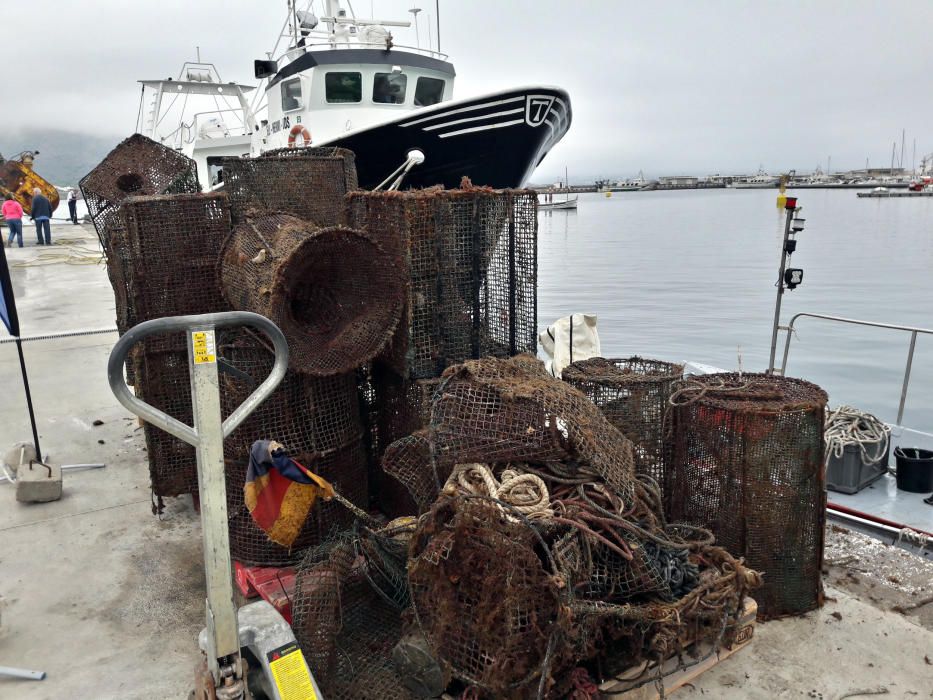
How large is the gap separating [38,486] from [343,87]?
9.53 metres

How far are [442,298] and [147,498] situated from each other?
259cm

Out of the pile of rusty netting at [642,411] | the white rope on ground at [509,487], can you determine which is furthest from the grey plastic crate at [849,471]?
the white rope on ground at [509,487]

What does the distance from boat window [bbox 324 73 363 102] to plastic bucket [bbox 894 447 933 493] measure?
1037 cm

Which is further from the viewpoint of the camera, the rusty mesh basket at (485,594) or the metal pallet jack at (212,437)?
the rusty mesh basket at (485,594)

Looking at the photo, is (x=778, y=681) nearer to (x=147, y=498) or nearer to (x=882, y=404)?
(x=147, y=498)

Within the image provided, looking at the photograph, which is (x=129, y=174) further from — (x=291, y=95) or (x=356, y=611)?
(x=291, y=95)

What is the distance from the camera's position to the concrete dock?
3084 millimetres

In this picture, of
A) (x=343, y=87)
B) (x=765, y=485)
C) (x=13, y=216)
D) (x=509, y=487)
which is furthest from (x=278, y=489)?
(x=13, y=216)

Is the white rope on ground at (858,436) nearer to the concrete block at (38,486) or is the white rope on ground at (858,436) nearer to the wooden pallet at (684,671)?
the wooden pallet at (684,671)

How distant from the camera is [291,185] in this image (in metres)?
4.38

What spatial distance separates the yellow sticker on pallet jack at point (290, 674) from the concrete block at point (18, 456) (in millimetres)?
3610

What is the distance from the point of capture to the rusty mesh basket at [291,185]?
4.31m

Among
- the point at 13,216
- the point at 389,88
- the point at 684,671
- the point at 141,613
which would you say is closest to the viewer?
the point at 684,671

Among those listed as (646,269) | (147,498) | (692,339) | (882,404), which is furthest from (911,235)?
(147,498)
